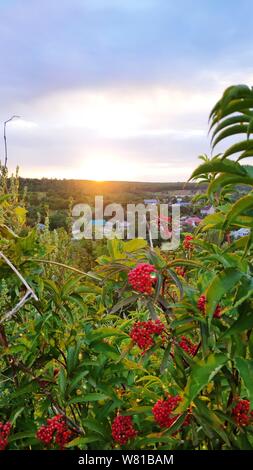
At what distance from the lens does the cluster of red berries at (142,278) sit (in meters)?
1.81

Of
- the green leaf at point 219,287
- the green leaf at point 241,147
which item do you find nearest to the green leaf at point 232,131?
the green leaf at point 241,147

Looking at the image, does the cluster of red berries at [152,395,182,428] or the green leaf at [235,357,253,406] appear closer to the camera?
the green leaf at [235,357,253,406]

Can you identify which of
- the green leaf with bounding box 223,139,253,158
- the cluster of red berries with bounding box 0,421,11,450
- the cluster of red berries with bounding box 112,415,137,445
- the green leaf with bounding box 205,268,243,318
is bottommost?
the cluster of red berries with bounding box 0,421,11,450

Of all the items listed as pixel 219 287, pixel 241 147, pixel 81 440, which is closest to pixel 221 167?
pixel 241 147

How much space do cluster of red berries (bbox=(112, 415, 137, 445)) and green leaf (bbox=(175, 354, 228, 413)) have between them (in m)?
0.26

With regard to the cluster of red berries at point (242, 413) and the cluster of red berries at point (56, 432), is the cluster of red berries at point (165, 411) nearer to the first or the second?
the cluster of red berries at point (242, 413)

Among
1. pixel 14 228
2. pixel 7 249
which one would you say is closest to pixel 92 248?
pixel 14 228

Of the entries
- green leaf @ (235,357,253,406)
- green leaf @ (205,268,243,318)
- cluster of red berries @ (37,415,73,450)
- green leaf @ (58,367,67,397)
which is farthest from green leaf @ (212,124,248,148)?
cluster of red berries @ (37,415,73,450)

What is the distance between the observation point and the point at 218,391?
1955mm

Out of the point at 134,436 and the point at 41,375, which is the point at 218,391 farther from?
the point at 41,375

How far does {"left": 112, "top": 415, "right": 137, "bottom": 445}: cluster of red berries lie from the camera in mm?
1929

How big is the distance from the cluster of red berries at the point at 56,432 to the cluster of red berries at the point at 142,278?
23.1 inches

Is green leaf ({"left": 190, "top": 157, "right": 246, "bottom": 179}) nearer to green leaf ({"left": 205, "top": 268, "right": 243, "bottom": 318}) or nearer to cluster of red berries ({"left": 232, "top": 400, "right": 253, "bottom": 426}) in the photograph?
green leaf ({"left": 205, "top": 268, "right": 243, "bottom": 318})

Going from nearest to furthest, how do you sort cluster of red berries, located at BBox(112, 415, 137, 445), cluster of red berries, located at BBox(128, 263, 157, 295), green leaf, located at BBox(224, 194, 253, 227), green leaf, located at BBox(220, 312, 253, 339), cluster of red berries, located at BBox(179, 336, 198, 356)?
green leaf, located at BBox(224, 194, 253, 227) < green leaf, located at BBox(220, 312, 253, 339) < cluster of red berries, located at BBox(128, 263, 157, 295) < cluster of red berries, located at BBox(112, 415, 137, 445) < cluster of red berries, located at BBox(179, 336, 198, 356)
